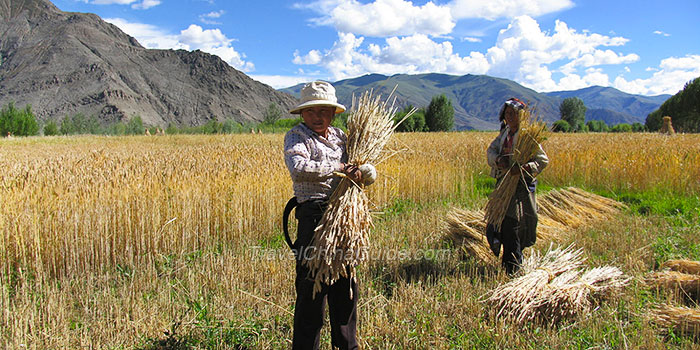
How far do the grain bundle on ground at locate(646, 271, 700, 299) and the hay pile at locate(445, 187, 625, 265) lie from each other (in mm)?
1351

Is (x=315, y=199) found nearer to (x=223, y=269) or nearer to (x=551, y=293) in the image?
(x=223, y=269)

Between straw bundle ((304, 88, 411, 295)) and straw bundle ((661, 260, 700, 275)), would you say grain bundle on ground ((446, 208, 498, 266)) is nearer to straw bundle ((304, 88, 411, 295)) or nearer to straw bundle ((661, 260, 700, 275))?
straw bundle ((661, 260, 700, 275))

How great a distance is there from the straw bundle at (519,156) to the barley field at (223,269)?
0.65 meters

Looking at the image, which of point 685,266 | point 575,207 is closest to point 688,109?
point 575,207

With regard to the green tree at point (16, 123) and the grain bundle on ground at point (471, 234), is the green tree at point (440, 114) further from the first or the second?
the grain bundle on ground at point (471, 234)

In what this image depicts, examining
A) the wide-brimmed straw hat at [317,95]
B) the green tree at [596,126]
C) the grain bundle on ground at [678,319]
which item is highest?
the green tree at [596,126]

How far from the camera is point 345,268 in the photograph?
8.45 feet

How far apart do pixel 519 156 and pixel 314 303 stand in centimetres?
228

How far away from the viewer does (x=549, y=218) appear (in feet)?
18.6

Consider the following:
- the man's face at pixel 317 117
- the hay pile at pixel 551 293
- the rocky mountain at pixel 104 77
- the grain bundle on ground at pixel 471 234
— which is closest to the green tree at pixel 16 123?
the rocky mountain at pixel 104 77

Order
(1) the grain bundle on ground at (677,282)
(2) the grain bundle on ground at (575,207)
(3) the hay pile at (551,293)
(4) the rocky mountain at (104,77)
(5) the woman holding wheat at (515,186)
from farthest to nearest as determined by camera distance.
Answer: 1. (4) the rocky mountain at (104,77)
2. (2) the grain bundle on ground at (575,207)
3. (5) the woman holding wheat at (515,186)
4. (1) the grain bundle on ground at (677,282)
5. (3) the hay pile at (551,293)

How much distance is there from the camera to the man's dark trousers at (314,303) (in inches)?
100

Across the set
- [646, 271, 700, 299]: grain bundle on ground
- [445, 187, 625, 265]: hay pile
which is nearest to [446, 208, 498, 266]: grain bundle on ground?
[445, 187, 625, 265]: hay pile

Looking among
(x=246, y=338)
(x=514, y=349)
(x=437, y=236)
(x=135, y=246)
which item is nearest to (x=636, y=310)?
(x=514, y=349)
